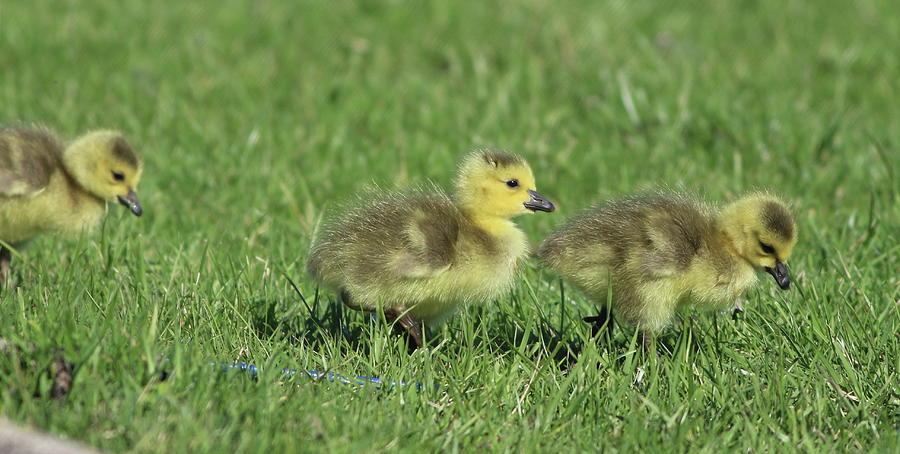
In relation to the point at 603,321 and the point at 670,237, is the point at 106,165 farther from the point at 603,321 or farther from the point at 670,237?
the point at 670,237

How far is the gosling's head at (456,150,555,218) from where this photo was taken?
4.46 m

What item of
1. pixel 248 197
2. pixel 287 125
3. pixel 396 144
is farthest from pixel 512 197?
pixel 287 125

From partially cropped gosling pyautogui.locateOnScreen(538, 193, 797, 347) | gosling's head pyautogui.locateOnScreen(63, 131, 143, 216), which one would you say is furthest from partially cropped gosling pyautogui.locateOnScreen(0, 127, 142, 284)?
partially cropped gosling pyautogui.locateOnScreen(538, 193, 797, 347)

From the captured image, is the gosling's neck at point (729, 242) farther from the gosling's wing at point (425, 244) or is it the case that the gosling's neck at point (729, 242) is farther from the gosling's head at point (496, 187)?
the gosling's wing at point (425, 244)

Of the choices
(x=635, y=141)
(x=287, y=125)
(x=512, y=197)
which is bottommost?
(x=635, y=141)

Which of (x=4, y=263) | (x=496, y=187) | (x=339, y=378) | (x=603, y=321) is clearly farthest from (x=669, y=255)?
(x=4, y=263)

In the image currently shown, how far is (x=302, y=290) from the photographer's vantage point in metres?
5.01

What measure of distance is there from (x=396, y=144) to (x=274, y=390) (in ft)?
12.4

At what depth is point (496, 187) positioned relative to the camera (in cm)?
446

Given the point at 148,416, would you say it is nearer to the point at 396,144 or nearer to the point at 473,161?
the point at 473,161

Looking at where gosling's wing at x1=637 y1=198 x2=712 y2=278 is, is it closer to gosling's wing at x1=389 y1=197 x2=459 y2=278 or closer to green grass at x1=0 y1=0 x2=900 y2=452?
green grass at x1=0 y1=0 x2=900 y2=452

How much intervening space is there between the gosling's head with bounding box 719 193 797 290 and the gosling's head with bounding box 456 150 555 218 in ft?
Result: 2.29

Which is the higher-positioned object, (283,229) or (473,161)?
(473,161)

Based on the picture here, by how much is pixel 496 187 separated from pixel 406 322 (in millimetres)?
616
